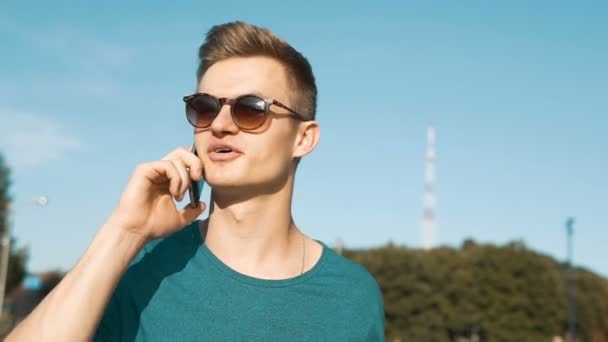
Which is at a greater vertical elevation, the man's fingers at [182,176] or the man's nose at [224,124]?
the man's nose at [224,124]

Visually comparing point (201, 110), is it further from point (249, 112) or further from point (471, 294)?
point (471, 294)

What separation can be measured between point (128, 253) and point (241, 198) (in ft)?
2.44

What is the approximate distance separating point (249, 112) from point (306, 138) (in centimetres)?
53

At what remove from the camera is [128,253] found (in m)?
3.43

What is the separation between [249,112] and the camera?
3930 millimetres

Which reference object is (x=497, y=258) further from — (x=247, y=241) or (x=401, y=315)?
(x=247, y=241)

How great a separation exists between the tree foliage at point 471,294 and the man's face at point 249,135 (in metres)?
64.6

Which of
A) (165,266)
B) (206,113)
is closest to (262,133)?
(206,113)

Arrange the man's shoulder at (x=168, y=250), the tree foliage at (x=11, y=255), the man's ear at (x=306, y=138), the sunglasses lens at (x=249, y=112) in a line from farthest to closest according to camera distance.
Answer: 1. the tree foliage at (x=11, y=255)
2. the man's ear at (x=306, y=138)
3. the sunglasses lens at (x=249, y=112)
4. the man's shoulder at (x=168, y=250)

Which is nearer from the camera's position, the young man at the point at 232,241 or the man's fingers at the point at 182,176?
the young man at the point at 232,241

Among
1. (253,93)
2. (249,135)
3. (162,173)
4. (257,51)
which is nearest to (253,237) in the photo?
(249,135)

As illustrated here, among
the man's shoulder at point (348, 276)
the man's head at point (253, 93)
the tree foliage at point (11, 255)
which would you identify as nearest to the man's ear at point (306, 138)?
the man's head at point (253, 93)

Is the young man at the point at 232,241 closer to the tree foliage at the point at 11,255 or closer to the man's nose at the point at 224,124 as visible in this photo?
the man's nose at the point at 224,124

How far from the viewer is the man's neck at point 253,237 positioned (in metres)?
3.94
